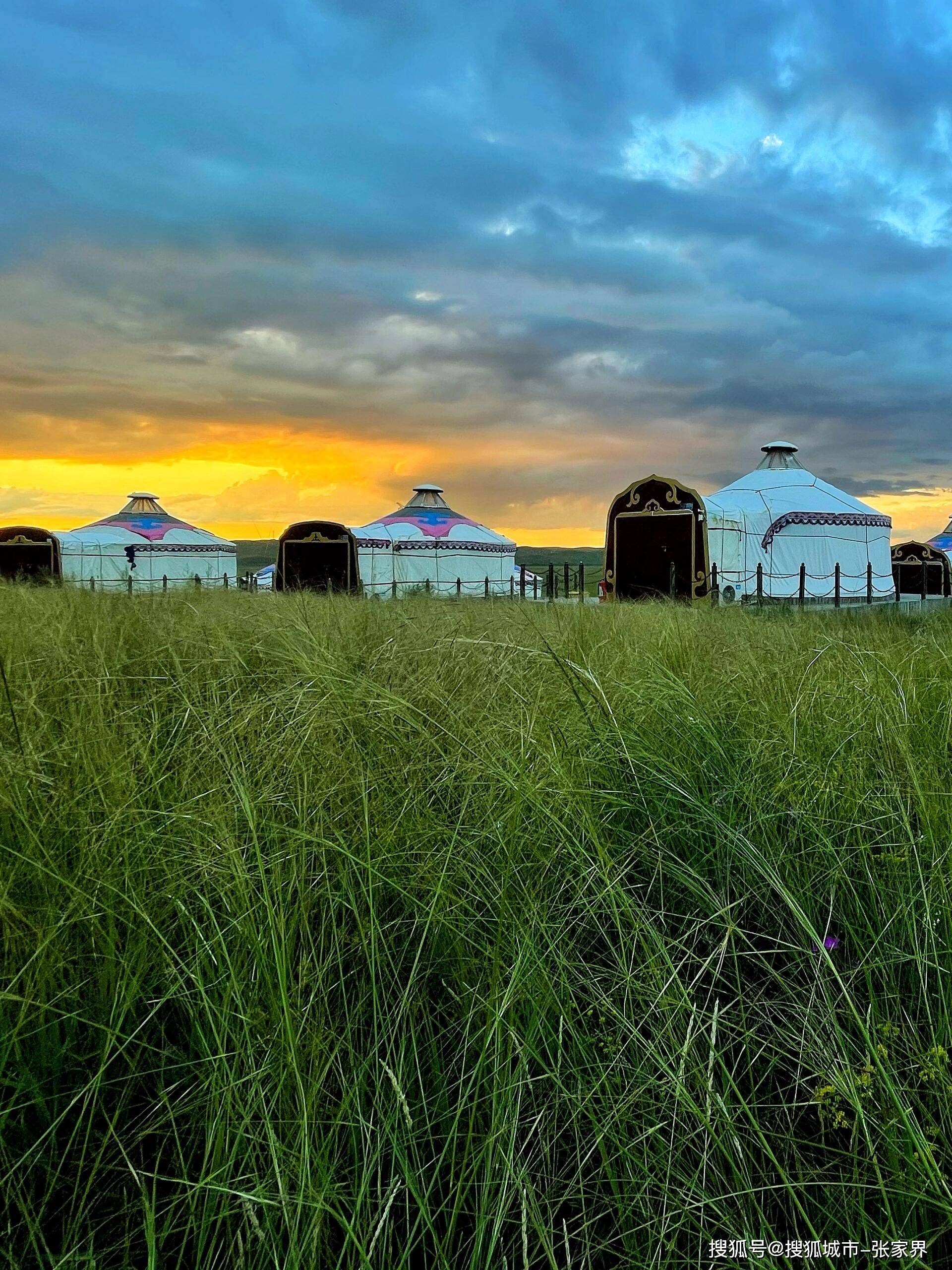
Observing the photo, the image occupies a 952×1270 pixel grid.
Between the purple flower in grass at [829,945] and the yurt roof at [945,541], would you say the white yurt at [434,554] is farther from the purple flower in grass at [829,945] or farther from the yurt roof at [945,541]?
the purple flower in grass at [829,945]

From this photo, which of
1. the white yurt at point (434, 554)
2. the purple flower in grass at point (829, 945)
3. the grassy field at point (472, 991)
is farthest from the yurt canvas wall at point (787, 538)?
the purple flower in grass at point (829, 945)

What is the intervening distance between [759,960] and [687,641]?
266cm

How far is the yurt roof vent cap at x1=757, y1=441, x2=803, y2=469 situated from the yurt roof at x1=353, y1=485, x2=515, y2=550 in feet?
27.9

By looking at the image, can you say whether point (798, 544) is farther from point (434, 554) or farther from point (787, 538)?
point (434, 554)

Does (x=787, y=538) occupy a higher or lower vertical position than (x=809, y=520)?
lower

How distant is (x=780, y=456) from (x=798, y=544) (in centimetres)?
577

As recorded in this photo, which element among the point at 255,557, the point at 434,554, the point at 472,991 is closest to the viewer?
the point at 472,991

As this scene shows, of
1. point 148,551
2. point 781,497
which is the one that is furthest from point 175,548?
point 781,497

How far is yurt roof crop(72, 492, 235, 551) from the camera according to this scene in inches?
1165

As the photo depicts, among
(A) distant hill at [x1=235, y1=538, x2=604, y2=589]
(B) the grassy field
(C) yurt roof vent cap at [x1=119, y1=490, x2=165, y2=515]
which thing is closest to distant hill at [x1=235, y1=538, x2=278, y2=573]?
(A) distant hill at [x1=235, y1=538, x2=604, y2=589]

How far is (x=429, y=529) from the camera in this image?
91.7 ft

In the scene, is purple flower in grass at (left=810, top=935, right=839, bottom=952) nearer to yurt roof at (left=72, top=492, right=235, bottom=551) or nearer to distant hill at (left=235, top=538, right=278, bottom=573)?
yurt roof at (left=72, top=492, right=235, bottom=551)

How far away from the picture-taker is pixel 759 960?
1591mm

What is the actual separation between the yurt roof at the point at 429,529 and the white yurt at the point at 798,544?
7.63 metres
